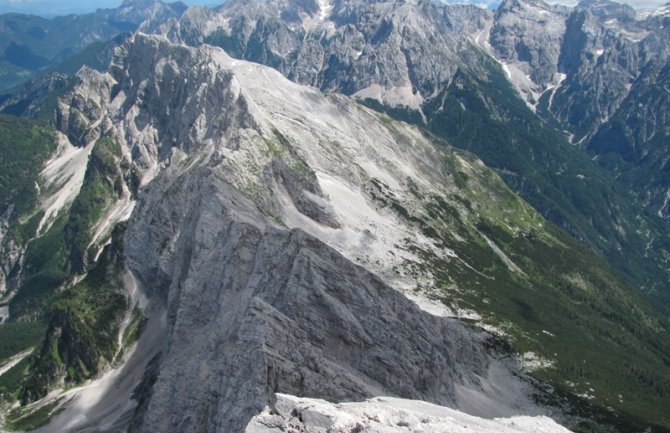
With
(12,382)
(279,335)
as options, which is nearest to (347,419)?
(279,335)

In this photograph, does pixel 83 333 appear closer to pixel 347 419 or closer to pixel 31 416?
pixel 31 416

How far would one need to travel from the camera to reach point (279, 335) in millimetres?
77438

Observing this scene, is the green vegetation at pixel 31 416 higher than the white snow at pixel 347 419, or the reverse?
the white snow at pixel 347 419

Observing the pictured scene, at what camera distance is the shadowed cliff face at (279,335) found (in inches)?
2896

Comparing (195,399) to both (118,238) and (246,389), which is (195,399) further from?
(118,238)

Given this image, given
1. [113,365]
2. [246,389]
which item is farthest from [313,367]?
[113,365]

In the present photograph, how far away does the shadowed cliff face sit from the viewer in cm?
7356

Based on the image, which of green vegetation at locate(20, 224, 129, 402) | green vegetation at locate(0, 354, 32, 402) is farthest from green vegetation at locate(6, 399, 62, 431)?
green vegetation at locate(0, 354, 32, 402)

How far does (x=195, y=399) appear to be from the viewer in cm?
7950

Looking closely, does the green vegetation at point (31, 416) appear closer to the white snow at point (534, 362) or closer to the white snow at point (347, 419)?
the white snow at point (347, 419)

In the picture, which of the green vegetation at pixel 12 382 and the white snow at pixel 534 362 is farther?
the green vegetation at pixel 12 382

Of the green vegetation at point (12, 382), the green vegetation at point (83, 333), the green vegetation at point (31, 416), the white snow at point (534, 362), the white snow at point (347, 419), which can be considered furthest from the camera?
the green vegetation at point (12, 382)

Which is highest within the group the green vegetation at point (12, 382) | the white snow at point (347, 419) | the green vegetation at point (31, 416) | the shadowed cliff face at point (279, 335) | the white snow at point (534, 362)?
the white snow at point (347, 419)

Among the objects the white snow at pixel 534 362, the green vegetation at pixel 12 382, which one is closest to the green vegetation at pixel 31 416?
the green vegetation at pixel 12 382
